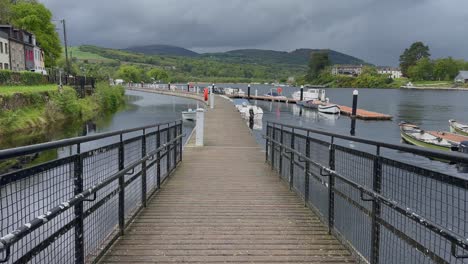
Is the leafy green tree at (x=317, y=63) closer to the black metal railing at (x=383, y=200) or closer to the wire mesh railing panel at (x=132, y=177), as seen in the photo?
the black metal railing at (x=383, y=200)

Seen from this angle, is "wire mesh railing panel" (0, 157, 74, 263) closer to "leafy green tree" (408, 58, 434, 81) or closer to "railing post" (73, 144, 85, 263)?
"railing post" (73, 144, 85, 263)

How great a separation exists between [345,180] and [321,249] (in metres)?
0.81

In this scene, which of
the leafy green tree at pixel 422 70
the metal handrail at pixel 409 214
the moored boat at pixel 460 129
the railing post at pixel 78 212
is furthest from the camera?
the leafy green tree at pixel 422 70

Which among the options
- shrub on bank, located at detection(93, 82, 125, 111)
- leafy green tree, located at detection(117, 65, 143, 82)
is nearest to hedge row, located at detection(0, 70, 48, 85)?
shrub on bank, located at detection(93, 82, 125, 111)

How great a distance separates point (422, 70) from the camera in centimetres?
17538

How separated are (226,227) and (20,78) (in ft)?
115

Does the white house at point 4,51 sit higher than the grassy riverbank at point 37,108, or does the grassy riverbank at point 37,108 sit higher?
the white house at point 4,51

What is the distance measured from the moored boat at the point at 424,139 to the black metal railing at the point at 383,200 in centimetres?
1901

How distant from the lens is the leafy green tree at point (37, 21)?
6156cm

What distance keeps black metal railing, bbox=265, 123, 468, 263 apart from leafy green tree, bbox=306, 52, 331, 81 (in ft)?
636

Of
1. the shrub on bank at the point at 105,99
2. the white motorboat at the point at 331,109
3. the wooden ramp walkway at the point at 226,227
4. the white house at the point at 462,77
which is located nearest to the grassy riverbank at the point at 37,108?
the shrub on bank at the point at 105,99

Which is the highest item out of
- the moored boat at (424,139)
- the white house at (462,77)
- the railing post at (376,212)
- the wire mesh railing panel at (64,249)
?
the white house at (462,77)

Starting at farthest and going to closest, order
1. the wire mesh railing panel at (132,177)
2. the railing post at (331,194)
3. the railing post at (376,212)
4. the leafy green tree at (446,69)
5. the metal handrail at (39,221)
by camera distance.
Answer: the leafy green tree at (446,69)
the wire mesh railing panel at (132,177)
the railing post at (331,194)
the railing post at (376,212)
the metal handrail at (39,221)

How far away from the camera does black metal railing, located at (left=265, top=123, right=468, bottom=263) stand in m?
3.07
